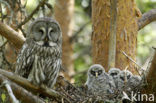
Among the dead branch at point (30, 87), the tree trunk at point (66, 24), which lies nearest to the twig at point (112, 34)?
the dead branch at point (30, 87)

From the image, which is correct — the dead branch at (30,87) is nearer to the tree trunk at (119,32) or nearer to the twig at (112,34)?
the twig at (112,34)

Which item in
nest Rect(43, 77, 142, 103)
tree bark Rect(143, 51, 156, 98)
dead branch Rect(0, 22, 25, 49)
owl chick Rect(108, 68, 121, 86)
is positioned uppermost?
dead branch Rect(0, 22, 25, 49)

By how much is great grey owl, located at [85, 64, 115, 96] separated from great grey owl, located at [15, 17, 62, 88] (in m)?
0.78

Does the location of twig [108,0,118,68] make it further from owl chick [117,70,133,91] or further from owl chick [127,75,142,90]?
owl chick [127,75,142,90]

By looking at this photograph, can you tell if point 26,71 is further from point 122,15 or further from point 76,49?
point 76,49

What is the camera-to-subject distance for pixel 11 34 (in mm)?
4934

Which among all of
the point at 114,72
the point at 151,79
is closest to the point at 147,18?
the point at 114,72

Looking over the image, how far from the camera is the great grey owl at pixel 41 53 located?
15.1 ft

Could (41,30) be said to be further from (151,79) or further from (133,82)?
(151,79)

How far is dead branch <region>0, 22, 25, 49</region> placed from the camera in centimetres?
486

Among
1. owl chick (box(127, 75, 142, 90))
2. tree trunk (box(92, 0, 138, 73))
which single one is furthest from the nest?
tree trunk (box(92, 0, 138, 73))

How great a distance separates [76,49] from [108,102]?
7.98m

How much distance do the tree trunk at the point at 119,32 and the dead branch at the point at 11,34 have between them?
1.34 m

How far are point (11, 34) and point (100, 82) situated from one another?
1442mm
